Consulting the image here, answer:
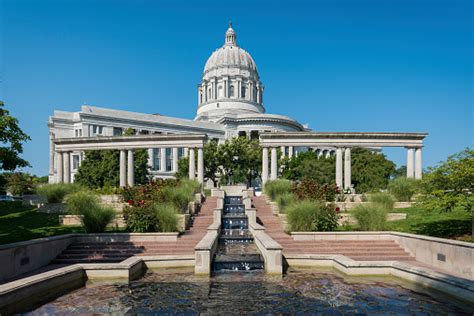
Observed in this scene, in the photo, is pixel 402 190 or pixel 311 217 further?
pixel 402 190

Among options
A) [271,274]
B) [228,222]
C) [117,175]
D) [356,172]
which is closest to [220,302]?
[271,274]

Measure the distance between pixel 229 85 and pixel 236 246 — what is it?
9078 cm

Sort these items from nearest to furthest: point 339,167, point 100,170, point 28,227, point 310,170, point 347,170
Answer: point 28,227, point 347,170, point 339,167, point 310,170, point 100,170

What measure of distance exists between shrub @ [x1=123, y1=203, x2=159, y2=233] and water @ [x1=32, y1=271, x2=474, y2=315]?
5.50 meters

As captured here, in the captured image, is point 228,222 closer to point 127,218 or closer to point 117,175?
point 127,218

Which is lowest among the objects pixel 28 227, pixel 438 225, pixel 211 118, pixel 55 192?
pixel 28 227

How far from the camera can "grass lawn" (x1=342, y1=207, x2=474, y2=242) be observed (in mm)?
14914

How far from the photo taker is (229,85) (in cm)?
10381

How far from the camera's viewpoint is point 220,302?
29.8 feet

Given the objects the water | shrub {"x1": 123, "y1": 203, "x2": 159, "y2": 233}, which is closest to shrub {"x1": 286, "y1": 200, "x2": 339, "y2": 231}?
the water

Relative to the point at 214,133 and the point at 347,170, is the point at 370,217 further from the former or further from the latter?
the point at 214,133

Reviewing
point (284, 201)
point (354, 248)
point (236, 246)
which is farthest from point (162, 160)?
point (354, 248)

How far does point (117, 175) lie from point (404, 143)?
114ft

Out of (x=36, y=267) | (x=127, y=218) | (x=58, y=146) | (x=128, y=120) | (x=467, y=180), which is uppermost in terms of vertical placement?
(x=128, y=120)
